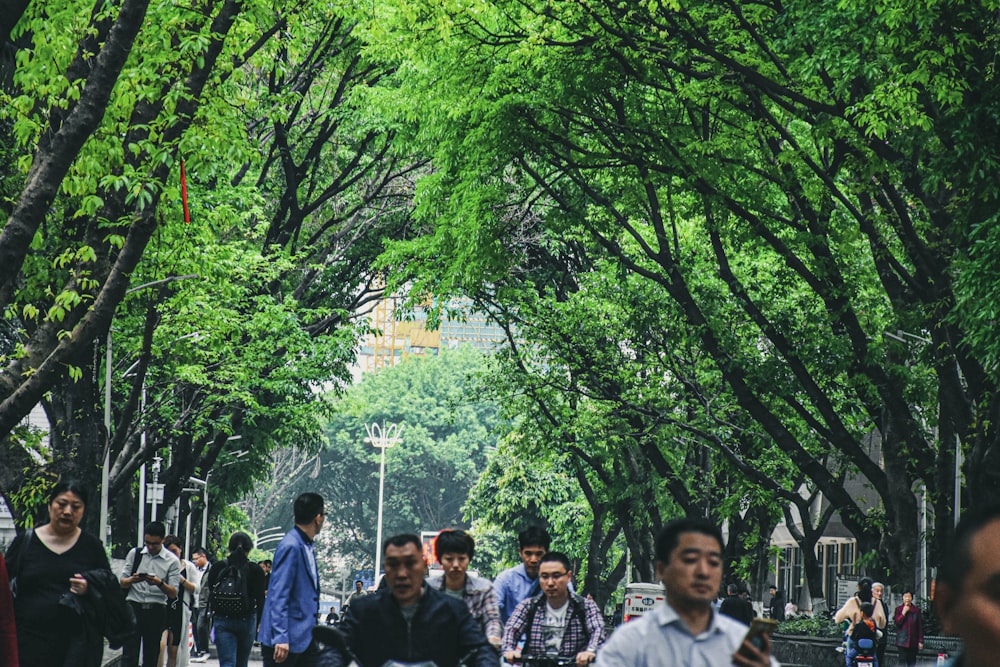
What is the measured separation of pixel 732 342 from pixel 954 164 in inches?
279

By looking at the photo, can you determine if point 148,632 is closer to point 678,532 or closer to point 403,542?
point 403,542

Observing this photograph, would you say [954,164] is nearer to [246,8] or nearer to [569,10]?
[569,10]

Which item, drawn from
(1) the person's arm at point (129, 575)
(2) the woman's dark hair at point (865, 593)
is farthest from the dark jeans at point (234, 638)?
(2) the woman's dark hair at point (865, 593)

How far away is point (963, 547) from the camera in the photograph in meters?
2.29

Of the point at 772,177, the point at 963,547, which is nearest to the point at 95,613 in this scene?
the point at 963,547

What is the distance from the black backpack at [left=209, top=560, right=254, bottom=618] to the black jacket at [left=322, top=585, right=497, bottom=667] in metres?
7.71

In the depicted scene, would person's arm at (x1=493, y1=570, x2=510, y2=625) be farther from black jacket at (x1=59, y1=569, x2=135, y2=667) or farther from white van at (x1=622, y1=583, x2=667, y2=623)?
white van at (x1=622, y1=583, x2=667, y2=623)

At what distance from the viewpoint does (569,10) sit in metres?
16.7

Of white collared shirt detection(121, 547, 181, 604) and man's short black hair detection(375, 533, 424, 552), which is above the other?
man's short black hair detection(375, 533, 424, 552)

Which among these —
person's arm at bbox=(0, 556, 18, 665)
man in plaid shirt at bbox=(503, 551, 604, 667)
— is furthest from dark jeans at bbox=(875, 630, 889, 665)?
person's arm at bbox=(0, 556, 18, 665)

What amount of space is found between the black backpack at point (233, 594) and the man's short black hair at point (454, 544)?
201 inches

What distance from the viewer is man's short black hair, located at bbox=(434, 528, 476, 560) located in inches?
348

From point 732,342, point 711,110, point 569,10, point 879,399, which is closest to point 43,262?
Answer: point 569,10

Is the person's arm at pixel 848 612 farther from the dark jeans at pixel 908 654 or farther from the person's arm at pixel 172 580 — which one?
the person's arm at pixel 172 580
